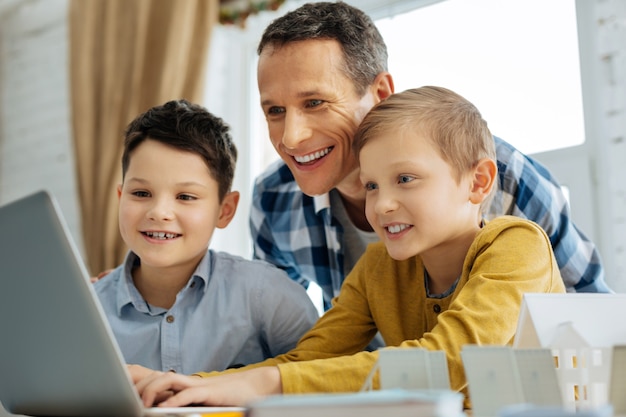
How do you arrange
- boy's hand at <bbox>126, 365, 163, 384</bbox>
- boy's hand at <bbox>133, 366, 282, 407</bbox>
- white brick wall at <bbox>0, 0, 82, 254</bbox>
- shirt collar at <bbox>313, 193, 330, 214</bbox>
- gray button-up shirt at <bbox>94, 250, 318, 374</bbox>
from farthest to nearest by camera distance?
white brick wall at <bbox>0, 0, 82, 254</bbox>, shirt collar at <bbox>313, 193, 330, 214</bbox>, gray button-up shirt at <bbox>94, 250, 318, 374</bbox>, boy's hand at <bbox>126, 365, 163, 384</bbox>, boy's hand at <bbox>133, 366, 282, 407</bbox>

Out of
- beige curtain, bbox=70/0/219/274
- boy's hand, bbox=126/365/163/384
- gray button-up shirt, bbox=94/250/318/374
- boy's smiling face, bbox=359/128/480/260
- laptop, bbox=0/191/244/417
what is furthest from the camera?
beige curtain, bbox=70/0/219/274

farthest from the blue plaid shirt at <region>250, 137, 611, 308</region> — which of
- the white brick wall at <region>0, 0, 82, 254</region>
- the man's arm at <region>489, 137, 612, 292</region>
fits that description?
the white brick wall at <region>0, 0, 82, 254</region>

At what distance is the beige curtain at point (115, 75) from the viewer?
3.25 meters

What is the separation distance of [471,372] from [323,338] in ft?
2.00

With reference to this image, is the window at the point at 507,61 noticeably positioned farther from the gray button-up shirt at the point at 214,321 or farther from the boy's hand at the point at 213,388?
the boy's hand at the point at 213,388

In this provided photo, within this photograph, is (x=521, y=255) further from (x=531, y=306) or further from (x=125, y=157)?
(x=125, y=157)

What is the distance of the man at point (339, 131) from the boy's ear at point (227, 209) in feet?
0.51

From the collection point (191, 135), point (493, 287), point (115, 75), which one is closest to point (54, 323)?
point (493, 287)

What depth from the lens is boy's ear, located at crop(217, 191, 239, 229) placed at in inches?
62.7

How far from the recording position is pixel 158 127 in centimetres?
154

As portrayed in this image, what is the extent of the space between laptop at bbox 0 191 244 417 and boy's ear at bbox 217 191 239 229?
2.47ft

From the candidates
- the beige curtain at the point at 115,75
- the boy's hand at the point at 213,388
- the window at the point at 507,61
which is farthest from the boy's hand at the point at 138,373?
the beige curtain at the point at 115,75

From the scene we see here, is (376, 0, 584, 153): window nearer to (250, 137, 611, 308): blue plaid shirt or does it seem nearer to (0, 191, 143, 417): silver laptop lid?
(250, 137, 611, 308): blue plaid shirt

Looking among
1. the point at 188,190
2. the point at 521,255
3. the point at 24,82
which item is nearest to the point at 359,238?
the point at 188,190
